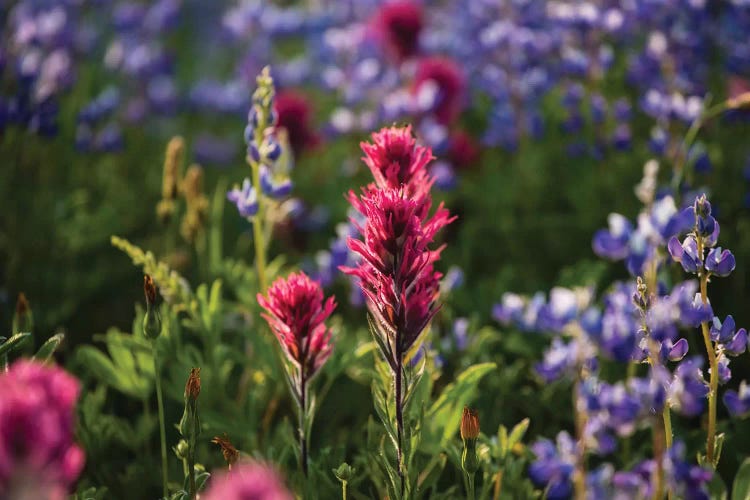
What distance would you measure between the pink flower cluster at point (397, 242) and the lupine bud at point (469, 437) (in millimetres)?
151

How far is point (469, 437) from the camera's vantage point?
1.38m

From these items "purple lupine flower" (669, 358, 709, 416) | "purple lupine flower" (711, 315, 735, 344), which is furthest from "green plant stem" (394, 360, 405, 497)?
"purple lupine flower" (711, 315, 735, 344)

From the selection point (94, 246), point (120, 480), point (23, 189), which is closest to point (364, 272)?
point (120, 480)

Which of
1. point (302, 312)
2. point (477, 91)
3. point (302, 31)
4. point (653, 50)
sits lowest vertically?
point (477, 91)

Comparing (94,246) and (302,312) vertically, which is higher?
(302,312)

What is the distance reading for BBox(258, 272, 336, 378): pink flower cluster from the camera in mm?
1400

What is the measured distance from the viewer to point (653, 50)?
3141 millimetres

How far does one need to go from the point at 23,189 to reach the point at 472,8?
7.79 ft

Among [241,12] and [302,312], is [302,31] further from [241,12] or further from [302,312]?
[302,312]

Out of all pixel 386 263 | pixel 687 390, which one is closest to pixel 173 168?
pixel 386 263

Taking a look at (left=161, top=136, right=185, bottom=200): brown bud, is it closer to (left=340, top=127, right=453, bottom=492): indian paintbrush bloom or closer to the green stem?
(left=340, top=127, right=453, bottom=492): indian paintbrush bloom

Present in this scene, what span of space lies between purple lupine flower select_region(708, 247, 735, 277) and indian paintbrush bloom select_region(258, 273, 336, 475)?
2.22 ft

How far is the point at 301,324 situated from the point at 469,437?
355mm

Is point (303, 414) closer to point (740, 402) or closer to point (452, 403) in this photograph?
point (452, 403)
